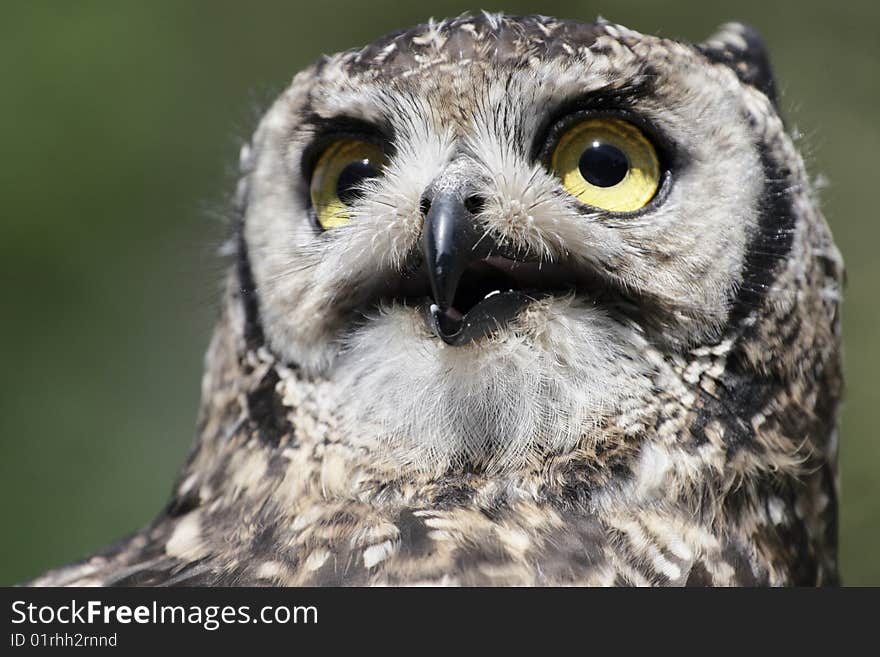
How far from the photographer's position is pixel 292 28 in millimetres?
6387

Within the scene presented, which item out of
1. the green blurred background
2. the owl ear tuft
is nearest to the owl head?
the owl ear tuft

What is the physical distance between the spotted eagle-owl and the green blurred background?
2.47m

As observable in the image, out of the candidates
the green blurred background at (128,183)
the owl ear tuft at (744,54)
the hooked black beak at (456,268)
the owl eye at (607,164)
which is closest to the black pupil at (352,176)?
the hooked black beak at (456,268)

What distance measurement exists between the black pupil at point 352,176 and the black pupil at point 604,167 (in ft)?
1.43

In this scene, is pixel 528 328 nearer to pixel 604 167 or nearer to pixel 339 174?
pixel 604 167

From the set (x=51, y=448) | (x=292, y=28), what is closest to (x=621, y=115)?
(x=51, y=448)

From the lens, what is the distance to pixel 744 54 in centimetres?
255

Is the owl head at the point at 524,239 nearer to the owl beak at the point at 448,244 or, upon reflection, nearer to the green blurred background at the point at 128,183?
the owl beak at the point at 448,244

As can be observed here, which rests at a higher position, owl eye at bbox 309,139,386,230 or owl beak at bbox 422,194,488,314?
owl eye at bbox 309,139,386,230

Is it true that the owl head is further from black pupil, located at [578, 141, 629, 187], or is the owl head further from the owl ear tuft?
the owl ear tuft

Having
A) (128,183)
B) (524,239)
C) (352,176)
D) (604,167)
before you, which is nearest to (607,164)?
(604,167)

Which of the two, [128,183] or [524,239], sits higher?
[128,183]

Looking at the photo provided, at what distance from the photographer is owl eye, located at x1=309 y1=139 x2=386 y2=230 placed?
7.39 ft

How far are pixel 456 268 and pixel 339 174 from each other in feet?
1.55
